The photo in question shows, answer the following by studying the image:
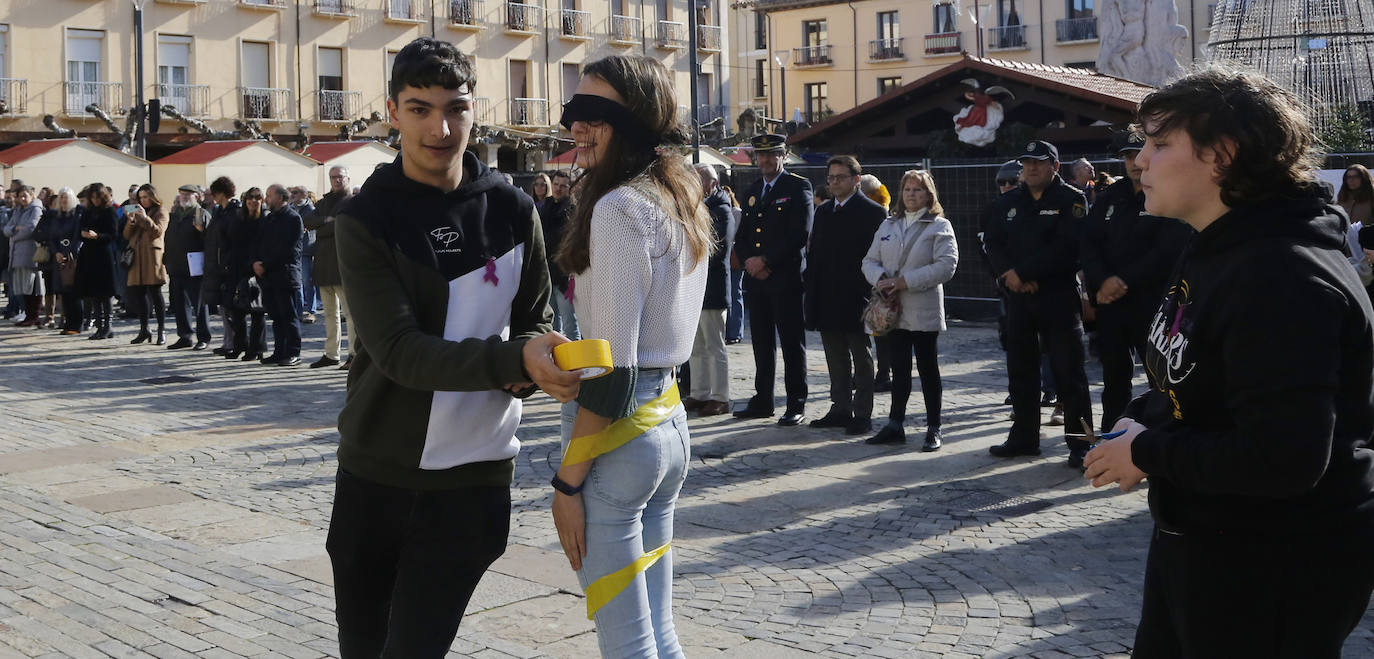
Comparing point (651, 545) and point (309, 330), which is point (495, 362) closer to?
point (651, 545)

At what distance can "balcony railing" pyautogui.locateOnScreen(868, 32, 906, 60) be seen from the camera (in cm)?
6247

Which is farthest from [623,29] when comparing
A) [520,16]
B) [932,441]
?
[932,441]

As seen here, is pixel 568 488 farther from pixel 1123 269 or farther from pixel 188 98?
pixel 188 98

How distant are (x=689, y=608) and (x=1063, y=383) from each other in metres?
3.73

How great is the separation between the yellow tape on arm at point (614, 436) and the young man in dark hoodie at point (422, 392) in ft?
0.57

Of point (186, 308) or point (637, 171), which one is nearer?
point (637, 171)

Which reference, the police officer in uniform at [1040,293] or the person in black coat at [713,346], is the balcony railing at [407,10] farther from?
the police officer in uniform at [1040,293]

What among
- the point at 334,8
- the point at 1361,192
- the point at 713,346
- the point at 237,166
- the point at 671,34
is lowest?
the point at 713,346

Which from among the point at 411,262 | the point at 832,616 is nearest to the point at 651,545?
the point at 411,262

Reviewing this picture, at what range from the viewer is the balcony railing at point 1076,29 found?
57938 millimetres

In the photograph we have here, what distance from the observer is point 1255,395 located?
241cm

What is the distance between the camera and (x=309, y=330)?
690 inches

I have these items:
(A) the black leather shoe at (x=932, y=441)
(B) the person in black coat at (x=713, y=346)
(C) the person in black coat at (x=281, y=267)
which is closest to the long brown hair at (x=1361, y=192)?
(A) the black leather shoe at (x=932, y=441)

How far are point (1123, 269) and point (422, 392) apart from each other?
566cm
